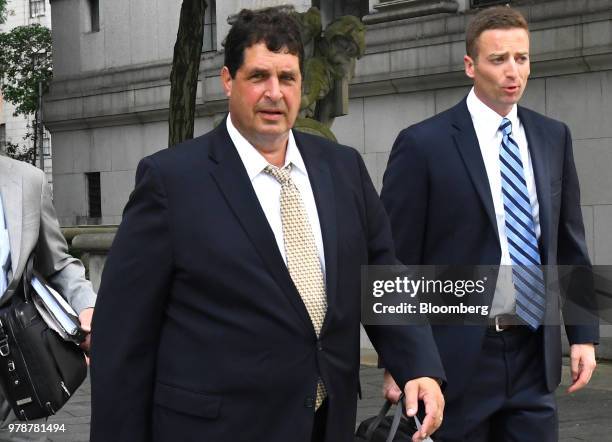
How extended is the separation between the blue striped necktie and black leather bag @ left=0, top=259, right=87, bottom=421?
1576mm

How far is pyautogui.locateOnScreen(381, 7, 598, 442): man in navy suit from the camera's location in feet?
16.6

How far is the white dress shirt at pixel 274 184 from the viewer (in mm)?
4008

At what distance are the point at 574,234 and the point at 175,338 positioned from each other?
1891mm

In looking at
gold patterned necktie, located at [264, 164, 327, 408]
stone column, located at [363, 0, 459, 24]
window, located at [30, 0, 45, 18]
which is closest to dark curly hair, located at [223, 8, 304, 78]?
gold patterned necktie, located at [264, 164, 327, 408]

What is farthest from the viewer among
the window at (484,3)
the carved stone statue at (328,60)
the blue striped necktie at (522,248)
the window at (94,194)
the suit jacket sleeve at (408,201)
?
the window at (94,194)

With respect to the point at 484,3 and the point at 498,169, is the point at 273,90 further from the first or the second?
the point at 484,3

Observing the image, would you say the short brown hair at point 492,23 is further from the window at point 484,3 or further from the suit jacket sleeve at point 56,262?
the window at point 484,3

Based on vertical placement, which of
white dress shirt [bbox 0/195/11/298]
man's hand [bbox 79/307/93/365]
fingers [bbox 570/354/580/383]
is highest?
white dress shirt [bbox 0/195/11/298]

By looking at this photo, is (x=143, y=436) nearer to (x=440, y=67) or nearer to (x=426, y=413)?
(x=426, y=413)

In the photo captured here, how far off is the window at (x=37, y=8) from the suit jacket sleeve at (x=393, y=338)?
74860 millimetres

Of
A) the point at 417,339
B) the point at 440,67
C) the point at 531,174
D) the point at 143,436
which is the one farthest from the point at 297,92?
the point at 440,67

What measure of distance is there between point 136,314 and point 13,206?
107 cm

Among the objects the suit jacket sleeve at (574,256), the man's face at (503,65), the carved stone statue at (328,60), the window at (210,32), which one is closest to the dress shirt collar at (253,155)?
the man's face at (503,65)

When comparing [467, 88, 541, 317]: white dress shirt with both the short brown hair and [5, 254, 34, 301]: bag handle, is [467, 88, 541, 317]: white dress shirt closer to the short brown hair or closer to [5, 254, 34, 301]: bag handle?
the short brown hair
